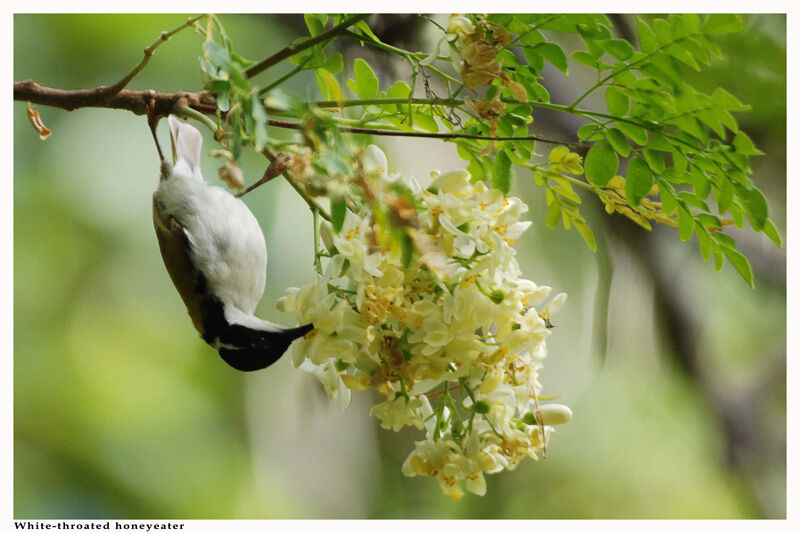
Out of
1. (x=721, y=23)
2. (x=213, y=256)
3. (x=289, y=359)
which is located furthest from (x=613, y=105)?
(x=289, y=359)

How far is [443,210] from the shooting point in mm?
534

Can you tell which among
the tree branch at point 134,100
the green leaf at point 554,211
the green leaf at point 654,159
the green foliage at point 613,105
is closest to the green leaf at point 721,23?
the green foliage at point 613,105

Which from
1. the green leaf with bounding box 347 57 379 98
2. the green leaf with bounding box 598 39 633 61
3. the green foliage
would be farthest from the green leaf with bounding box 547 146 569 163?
the green leaf with bounding box 347 57 379 98

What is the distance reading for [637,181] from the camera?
624 mm

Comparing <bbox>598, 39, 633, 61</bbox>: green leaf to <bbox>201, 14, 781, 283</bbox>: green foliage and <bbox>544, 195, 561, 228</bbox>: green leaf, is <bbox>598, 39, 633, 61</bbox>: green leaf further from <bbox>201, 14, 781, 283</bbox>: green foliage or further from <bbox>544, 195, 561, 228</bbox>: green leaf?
<bbox>544, 195, 561, 228</bbox>: green leaf

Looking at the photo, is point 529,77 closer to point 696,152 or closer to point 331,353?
point 696,152

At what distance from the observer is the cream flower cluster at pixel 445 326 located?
52cm

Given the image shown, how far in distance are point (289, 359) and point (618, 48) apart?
2.24ft

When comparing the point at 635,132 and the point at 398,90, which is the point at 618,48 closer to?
the point at 635,132

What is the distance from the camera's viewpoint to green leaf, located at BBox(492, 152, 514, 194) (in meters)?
0.65

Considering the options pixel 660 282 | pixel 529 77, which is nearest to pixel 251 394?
pixel 529 77

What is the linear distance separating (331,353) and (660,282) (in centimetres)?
90

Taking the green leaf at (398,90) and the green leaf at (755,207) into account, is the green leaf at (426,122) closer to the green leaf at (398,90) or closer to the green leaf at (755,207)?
the green leaf at (398,90)
